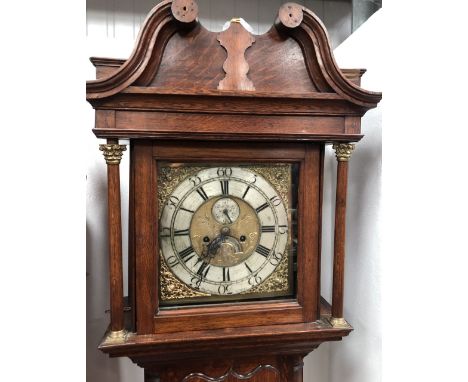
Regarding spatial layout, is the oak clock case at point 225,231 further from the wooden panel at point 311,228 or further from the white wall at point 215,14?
the white wall at point 215,14

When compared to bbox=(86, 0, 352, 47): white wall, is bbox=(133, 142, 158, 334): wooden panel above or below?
below

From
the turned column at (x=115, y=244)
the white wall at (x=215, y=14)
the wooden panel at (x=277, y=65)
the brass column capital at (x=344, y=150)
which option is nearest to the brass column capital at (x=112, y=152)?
the turned column at (x=115, y=244)

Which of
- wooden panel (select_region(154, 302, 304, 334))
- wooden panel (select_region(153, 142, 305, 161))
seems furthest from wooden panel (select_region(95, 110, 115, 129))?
wooden panel (select_region(154, 302, 304, 334))

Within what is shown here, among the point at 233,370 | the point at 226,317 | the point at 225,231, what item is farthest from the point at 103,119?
the point at 233,370

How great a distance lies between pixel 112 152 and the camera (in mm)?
725

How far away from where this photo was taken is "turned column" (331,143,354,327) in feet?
2.68

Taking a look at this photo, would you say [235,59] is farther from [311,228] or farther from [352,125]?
[311,228]

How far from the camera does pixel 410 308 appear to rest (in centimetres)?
89

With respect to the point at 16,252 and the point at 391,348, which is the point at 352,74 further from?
the point at 16,252

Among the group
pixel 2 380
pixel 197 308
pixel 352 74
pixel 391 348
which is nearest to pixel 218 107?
pixel 352 74

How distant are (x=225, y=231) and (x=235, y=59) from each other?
1.33 ft

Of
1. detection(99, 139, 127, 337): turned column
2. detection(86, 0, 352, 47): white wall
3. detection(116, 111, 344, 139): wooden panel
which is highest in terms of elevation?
detection(86, 0, 352, 47): white wall

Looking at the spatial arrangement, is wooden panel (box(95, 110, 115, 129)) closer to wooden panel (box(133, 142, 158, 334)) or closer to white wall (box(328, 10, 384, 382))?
wooden panel (box(133, 142, 158, 334))

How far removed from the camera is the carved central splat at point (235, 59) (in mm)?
759
